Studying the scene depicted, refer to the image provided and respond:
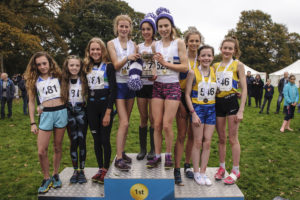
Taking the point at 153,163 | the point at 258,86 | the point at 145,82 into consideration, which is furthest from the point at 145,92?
the point at 258,86

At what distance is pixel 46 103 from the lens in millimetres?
3314

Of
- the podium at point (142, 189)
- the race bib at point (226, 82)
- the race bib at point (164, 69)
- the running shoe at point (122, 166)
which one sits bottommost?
the podium at point (142, 189)

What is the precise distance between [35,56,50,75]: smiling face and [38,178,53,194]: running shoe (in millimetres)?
1639

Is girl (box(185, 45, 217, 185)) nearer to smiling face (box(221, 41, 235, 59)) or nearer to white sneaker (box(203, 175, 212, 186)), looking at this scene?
smiling face (box(221, 41, 235, 59))

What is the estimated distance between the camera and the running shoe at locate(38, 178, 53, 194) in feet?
10.8

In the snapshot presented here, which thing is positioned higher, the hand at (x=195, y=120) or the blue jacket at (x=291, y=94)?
the blue jacket at (x=291, y=94)

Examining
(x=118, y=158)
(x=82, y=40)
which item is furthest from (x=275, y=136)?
(x=82, y=40)

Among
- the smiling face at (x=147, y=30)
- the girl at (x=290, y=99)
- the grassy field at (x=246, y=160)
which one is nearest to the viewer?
the smiling face at (x=147, y=30)

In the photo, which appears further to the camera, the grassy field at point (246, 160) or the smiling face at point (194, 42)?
the grassy field at point (246, 160)

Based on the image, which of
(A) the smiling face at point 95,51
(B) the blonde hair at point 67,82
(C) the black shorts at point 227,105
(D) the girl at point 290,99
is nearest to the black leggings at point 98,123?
(B) the blonde hair at point 67,82

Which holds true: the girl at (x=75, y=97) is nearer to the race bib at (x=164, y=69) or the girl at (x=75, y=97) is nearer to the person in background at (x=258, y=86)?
the race bib at (x=164, y=69)

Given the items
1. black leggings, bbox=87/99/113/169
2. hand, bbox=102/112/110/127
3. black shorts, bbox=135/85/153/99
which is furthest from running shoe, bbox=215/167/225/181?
hand, bbox=102/112/110/127

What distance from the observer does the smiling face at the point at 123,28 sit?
131 inches

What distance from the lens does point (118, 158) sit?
11.3 feet
